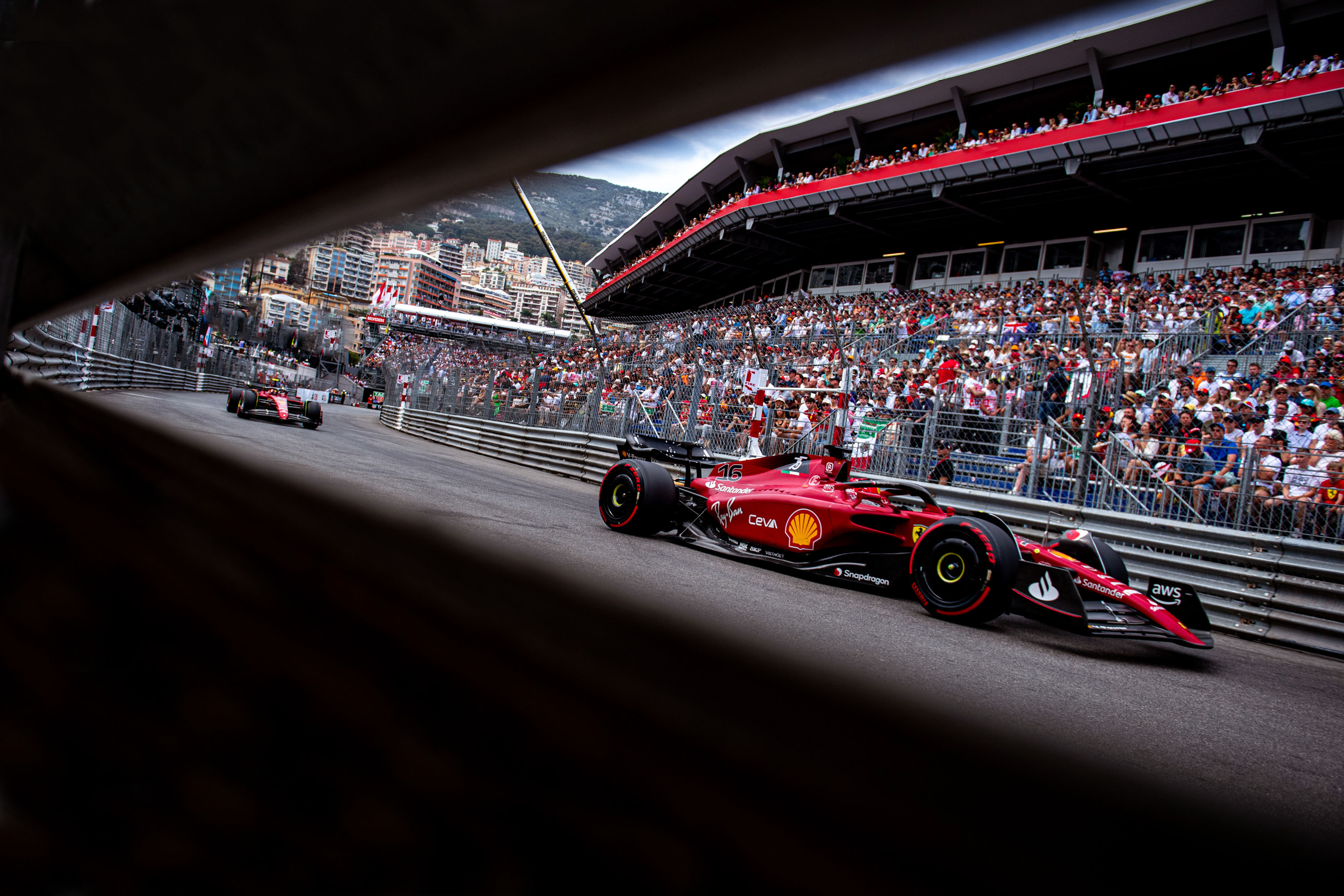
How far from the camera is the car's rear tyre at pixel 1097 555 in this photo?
204 inches

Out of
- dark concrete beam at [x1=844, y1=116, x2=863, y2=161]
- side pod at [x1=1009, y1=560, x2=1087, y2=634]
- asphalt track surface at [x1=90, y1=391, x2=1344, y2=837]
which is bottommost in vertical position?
asphalt track surface at [x1=90, y1=391, x2=1344, y2=837]

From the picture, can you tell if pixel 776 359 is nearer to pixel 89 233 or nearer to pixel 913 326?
pixel 913 326

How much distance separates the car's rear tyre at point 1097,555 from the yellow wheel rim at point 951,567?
2.15 ft

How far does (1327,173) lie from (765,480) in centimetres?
1578

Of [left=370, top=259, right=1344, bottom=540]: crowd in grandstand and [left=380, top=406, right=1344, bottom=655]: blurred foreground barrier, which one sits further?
[left=370, top=259, right=1344, bottom=540]: crowd in grandstand

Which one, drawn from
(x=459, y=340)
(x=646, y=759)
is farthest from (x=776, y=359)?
(x=459, y=340)

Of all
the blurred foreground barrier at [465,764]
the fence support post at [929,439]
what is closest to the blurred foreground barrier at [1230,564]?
the fence support post at [929,439]

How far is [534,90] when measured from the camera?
31.8 inches

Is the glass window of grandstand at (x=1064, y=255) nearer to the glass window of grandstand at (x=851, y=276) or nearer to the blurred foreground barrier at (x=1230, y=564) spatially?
the glass window of grandstand at (x=851, y=276)

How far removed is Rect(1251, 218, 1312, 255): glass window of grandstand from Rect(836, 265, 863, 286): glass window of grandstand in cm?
1044

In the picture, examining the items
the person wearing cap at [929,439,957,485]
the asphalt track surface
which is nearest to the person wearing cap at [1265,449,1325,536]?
the asphalt track surface

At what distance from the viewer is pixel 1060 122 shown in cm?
1691

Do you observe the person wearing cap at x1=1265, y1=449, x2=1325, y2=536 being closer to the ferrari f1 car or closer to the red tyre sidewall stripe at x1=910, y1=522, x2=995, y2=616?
the red tyre sidewall stripe at x1=910, y1=522, x2=995, y2=616

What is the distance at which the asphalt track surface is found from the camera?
7.92 ft
